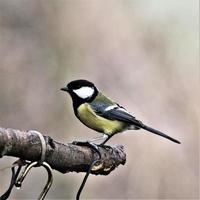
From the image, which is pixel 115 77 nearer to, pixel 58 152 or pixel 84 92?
pixel 84 92

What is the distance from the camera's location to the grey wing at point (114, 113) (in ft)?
6.57

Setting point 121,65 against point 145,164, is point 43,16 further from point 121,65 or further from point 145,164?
point 145,164

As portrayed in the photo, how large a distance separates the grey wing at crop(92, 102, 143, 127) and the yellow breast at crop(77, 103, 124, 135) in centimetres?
1

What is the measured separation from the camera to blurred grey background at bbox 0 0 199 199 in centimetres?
354

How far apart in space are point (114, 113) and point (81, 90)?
159 mm

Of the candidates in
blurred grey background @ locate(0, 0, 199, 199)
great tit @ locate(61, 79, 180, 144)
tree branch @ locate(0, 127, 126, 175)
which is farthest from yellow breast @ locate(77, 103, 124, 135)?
blurred grey background @ locate(0, 0, 199, 199)

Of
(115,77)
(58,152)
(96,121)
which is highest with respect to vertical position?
(115,77)

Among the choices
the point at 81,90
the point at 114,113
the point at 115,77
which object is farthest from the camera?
the point at 115,77

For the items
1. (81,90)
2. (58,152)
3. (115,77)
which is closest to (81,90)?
(81,90)

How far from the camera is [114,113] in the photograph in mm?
2020

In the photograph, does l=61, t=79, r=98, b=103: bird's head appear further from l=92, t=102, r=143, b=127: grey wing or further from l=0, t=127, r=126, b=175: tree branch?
l=0, t=127, r=126, b=175: tree branch

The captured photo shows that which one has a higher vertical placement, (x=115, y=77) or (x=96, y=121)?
(x=115, y=77)

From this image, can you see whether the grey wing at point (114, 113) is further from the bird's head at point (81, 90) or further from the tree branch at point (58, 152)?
the tree branch at point (58, 152)

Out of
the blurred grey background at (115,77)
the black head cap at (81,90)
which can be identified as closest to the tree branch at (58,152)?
the black head cap at (81,90)
